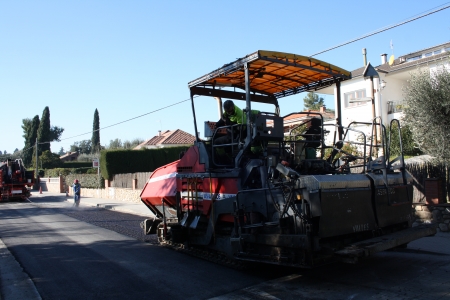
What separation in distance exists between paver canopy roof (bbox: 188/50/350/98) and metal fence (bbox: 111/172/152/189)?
14.4 m

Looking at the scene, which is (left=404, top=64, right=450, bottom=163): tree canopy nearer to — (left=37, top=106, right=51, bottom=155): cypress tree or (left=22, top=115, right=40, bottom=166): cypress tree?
(left=37, top=106, right=51, bottom=155): cypress tree

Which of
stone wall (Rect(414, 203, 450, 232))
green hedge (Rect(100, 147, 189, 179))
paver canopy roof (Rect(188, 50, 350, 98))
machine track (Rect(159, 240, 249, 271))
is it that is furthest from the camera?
green hedge (Rect(100, 147, 189, 179))

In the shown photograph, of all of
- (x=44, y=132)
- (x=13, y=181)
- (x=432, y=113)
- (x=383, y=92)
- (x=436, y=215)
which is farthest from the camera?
(x=44, y=132)

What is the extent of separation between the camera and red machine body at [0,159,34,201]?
87.7ft

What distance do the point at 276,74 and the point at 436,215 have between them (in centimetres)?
544

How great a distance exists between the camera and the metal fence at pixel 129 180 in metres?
22.6

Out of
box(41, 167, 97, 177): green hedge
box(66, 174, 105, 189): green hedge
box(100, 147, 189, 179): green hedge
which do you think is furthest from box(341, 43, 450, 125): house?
box(41, 167, 97, 177): green hedge

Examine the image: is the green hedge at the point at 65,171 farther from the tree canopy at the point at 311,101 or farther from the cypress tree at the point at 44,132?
the tree canopy at the point at 311,101

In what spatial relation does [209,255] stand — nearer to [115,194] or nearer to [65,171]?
[115,194]

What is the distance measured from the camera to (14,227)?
1314 cm

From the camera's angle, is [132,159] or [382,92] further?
[132,159]

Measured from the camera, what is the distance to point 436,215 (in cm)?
970

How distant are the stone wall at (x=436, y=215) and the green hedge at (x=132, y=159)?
17.0 meters

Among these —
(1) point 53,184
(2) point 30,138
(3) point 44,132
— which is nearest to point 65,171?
(1) point 53,184
